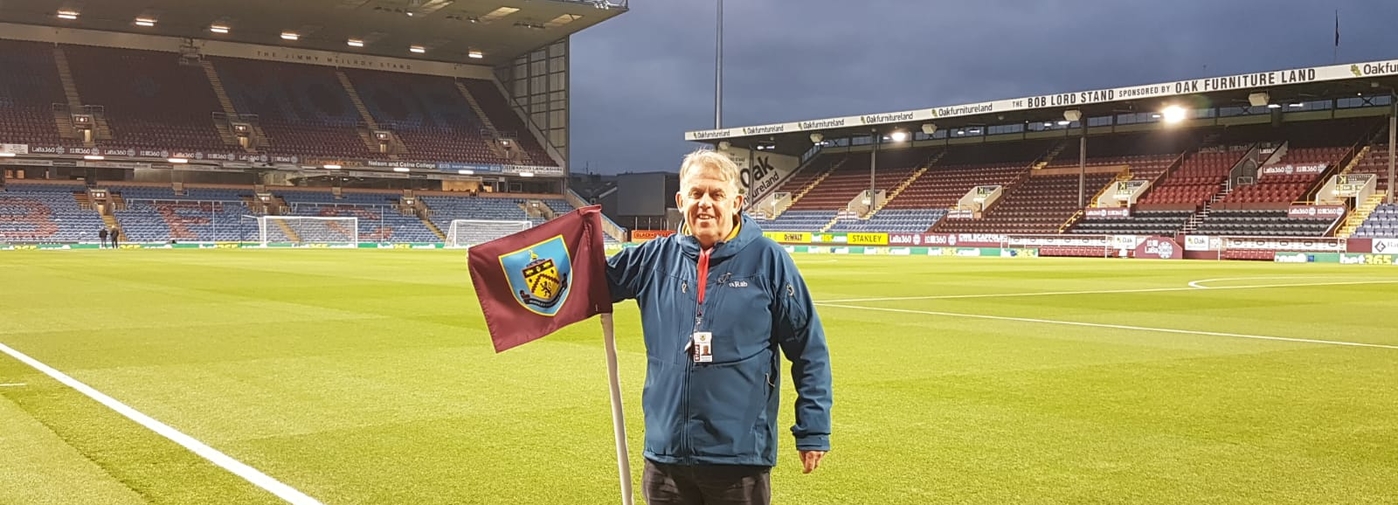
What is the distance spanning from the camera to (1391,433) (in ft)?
22.7

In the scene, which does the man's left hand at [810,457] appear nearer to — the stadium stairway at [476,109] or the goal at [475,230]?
the goal at [475,230]

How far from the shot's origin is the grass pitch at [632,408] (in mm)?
5469

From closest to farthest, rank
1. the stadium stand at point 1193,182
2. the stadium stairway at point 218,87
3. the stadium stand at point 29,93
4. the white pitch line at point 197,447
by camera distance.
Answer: the white pitch line at point 197,447 → the stadium stand at point 1193,182 → the stadium stand at point 29,93 → the stadium stairway at point 218,87

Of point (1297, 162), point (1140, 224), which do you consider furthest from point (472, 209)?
point (1297, 162)

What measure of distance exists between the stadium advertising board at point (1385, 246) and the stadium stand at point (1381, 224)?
0.59 meters

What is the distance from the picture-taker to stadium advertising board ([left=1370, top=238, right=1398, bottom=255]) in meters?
39.5

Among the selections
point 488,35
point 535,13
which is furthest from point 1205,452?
point 488,35

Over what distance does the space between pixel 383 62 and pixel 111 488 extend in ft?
250

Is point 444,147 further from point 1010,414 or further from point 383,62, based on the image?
point 1010,414

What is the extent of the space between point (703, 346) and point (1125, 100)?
2010 inches

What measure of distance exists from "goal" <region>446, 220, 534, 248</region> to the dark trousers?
2491 inches

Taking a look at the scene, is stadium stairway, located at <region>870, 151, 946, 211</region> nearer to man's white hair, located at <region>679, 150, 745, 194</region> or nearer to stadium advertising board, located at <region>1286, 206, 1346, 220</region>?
stadium advertising board, located at <region>1286, 206, 1346, 220</region>

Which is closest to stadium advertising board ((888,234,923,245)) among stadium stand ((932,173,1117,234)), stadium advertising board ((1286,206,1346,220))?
stadium stand ((932,173,1117,234))

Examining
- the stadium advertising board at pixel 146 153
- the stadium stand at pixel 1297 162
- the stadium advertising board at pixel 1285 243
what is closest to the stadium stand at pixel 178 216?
the stadium advertising board at pixel 146 153
